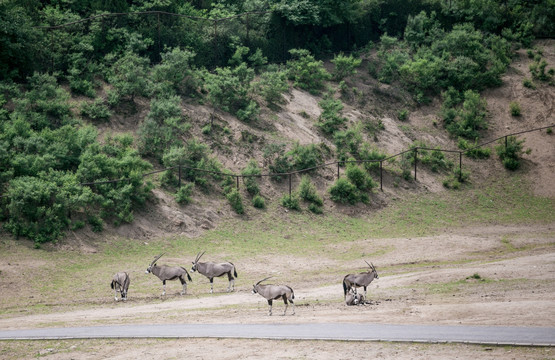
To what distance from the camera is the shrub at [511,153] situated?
50.5 metres

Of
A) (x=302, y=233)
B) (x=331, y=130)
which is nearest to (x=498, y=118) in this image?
(x=331, y=130)

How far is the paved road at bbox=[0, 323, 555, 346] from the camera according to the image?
1733cm

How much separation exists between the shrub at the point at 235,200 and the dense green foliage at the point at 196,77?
0.11 meters

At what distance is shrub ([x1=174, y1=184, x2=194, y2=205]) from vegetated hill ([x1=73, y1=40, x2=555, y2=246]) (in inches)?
14.2

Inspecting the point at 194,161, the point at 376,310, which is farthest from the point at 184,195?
the point at 376,310

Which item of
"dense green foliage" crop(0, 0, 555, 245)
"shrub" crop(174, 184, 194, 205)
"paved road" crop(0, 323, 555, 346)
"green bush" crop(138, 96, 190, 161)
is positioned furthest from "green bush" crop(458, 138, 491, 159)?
"paved road" crop(0, 323, 555, 346)

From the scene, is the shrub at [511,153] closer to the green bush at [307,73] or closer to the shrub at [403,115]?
the shrub at [403,115]

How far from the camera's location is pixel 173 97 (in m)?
46.5

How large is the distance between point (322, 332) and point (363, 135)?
33493 millimetres

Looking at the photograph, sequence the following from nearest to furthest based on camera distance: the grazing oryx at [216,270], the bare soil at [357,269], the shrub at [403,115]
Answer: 1. the bare soil at [357,269]
2. the grazing oryx at [216,270]
3. the shrub at [403,115]

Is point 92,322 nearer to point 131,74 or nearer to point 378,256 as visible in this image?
point 378,256

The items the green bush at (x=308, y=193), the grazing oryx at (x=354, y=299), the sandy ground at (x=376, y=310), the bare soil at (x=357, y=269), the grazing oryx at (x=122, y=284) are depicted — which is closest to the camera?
the sandy ground at (x=376, y=310)

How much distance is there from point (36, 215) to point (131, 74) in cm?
1542

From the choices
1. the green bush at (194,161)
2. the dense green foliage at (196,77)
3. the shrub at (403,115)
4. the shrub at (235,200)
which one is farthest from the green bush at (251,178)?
the shrub at (403,115)
